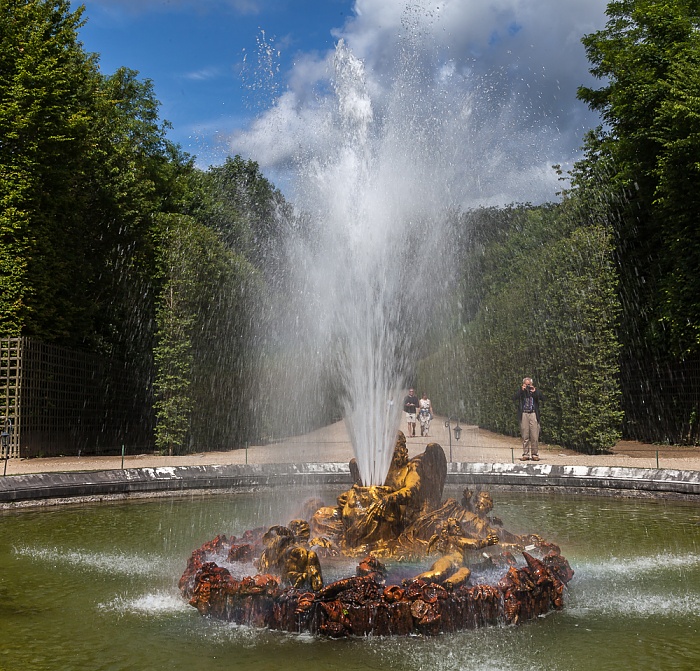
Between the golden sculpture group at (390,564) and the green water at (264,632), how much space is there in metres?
0.14

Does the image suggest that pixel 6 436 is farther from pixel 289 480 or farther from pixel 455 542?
pixel 455 542

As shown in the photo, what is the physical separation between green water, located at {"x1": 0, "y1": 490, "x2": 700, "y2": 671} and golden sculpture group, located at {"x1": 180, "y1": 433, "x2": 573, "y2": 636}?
14cm

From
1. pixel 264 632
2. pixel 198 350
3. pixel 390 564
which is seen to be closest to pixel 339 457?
pixel 198 350

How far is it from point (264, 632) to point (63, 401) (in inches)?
640

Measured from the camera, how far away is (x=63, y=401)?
2034cm

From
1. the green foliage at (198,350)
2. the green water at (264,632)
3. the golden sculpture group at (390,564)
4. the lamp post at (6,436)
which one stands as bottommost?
the green water at (264,632)

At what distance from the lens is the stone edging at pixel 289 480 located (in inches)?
453

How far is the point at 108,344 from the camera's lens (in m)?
27.0

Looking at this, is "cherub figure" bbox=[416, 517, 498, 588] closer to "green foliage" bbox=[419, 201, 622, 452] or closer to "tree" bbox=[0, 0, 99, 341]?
"green foliage" bbox=[419, 201, 622, 452]

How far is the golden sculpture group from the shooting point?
556cm

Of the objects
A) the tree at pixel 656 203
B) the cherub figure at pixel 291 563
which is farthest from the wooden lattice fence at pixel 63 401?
the tree at pixel 656 203

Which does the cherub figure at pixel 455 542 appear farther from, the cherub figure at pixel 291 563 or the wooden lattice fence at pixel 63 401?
the wooden lattice fence at pixel 63 401

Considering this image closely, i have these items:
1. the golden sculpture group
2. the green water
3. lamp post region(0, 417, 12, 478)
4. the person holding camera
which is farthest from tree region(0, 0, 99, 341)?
the golden sculpture group

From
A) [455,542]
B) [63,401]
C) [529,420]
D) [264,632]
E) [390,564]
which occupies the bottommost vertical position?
[264,632]
